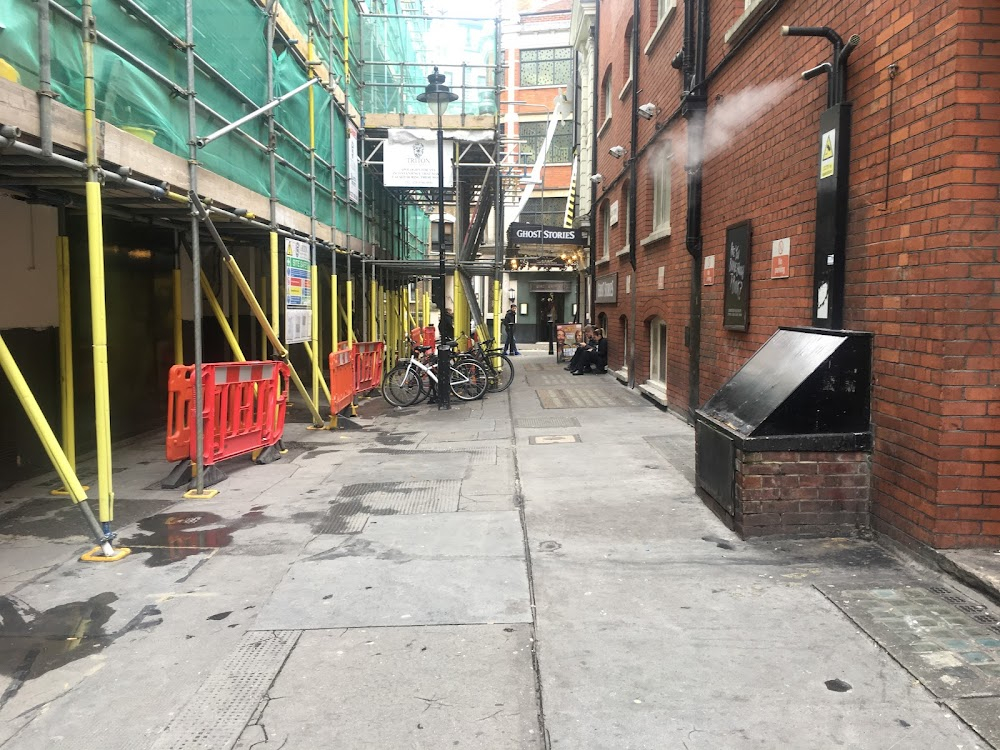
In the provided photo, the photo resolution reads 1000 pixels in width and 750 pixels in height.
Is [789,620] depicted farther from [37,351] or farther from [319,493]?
[37,351]

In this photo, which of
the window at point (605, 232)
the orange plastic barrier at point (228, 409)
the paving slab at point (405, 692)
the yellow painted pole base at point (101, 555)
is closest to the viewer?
the paving slab at point (405, 692)

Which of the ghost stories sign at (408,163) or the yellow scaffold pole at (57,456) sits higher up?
the ghost stories sign at (408,163)

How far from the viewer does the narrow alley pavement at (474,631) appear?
282cm

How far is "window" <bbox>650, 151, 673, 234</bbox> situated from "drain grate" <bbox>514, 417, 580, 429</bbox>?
326 cm

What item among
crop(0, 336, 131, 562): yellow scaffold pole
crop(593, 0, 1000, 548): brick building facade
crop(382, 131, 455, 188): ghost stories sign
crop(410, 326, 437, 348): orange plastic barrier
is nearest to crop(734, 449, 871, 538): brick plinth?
crop(593, 0, 1000, 548): brick building facade

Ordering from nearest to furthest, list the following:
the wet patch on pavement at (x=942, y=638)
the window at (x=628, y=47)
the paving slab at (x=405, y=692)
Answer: the paving slab at (x=405, y=692)
the wet patch on pavement at (x=942, y=638)
the window at (x=628, y=47)

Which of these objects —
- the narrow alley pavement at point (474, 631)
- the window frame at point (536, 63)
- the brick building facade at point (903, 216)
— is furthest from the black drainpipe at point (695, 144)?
the window frame at point (536, 63)

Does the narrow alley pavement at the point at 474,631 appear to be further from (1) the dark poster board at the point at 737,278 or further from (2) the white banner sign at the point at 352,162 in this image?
(2) the white banner sign at the point at 352,162

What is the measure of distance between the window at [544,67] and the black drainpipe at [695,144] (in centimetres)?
3238

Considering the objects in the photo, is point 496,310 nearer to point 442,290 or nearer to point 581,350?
point 581,350

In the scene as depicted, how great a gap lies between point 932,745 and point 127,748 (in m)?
2.96

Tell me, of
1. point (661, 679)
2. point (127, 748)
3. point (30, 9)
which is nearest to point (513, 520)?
point (661, 679)

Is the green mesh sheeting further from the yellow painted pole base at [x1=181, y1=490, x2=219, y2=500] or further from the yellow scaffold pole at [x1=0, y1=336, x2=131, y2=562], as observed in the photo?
the yellow painted pole base at [x1=181, y1=490, x2=219, y2=500]

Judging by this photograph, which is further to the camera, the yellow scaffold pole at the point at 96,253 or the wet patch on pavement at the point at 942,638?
the yellow scaffold pole at the point at 96,253
